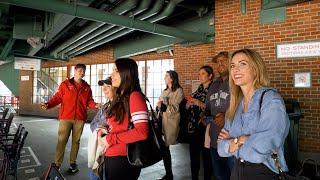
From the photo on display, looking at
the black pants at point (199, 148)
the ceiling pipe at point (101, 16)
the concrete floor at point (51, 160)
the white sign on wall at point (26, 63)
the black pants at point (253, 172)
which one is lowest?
the concrete floor at point (51, 160)

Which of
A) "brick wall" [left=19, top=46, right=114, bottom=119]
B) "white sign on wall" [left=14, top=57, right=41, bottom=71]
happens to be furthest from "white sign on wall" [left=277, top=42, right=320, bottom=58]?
"white sign on wall" [left=14, top=57, right=41, bottom=71]

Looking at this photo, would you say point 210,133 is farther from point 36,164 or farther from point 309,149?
point 36,164

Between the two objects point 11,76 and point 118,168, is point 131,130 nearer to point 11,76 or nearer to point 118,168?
point 118,168

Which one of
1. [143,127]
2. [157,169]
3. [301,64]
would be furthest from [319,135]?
[143,127]

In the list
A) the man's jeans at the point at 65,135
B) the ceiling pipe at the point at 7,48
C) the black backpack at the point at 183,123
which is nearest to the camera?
the black backpack at the point at 183,123

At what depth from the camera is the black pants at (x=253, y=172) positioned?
1.60 metres

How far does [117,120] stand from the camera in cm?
208

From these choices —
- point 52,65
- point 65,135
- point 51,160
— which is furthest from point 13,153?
point 52,65

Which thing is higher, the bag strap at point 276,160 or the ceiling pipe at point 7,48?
the ceiling pipe at point 7,48

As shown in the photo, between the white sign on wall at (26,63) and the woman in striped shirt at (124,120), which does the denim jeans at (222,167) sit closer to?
the woman in striped shirt at (124,120)

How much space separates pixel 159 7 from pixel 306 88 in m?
3.19

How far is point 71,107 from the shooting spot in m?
4.55

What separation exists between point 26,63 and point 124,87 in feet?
39.6

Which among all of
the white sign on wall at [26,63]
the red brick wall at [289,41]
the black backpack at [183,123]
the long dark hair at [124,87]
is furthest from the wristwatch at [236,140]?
the white sign on wall at [26,63]
